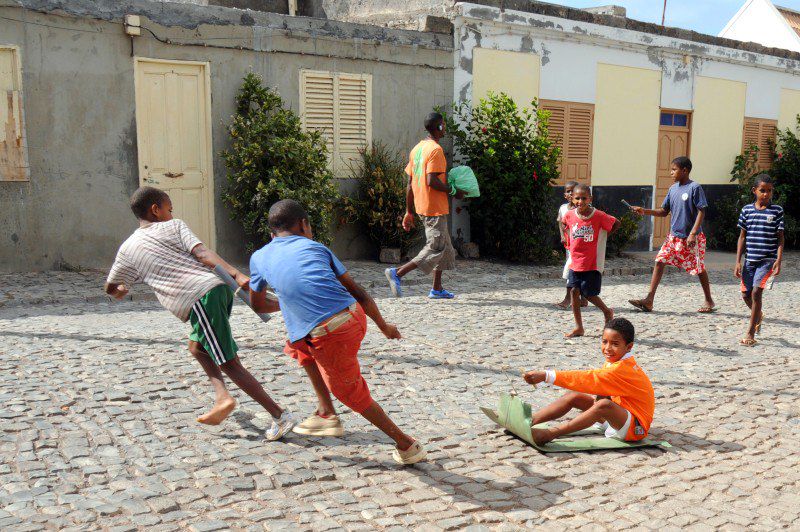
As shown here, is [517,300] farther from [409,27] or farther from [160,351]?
[409,27]

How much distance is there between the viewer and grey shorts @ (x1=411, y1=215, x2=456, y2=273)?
875 cm

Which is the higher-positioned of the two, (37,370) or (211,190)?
(211,190)

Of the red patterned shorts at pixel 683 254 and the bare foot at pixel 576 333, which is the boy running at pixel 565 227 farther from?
the red patterned shorts at pixel 683 254

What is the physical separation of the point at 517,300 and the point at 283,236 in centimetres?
551

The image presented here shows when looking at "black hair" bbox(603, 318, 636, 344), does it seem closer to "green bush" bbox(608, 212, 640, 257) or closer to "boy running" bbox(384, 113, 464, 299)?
"boy running" bbox(384, 113, 464, 299)

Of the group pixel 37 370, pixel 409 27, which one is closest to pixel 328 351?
pixel 37 370

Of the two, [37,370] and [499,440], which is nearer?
[499,440]

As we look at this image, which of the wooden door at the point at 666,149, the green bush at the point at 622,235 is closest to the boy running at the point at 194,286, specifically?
the green bush at the point at 622,235

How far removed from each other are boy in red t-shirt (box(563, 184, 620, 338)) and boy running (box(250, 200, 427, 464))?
3.52 meters

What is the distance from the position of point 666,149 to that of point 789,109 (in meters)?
4.42

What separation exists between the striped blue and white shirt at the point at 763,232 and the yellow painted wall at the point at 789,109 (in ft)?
39.2

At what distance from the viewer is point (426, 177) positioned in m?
8.72

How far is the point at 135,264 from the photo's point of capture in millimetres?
4355

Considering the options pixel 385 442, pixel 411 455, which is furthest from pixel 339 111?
pixel 411 455
